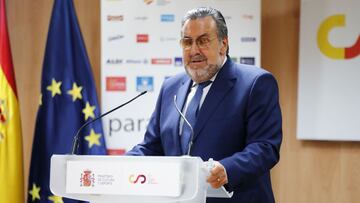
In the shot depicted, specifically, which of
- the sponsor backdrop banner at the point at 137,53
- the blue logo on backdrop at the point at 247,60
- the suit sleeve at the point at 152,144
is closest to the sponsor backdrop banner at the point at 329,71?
the blue logo on backdrop at the point at 247,60

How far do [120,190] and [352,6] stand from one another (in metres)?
2.41

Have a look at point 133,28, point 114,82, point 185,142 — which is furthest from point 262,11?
point 185,142

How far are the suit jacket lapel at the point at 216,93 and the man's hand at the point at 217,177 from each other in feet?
1.04

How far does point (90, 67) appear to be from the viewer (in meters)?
3.55

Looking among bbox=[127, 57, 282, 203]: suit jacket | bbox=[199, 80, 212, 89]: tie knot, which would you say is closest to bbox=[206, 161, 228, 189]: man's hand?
bbox=[127, 57, 282, 203]: suit jacket

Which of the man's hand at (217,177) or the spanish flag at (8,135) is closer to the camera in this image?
the man's hand at (217,177)

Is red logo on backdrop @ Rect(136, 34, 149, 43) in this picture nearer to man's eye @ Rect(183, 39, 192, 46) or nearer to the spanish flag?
the spanish flag

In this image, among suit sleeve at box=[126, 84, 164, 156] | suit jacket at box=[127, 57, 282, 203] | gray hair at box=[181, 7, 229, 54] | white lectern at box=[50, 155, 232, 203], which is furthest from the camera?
suit sleeve at box=[126, 84, 164, 156]

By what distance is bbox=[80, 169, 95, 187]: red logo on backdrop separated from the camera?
4.76ft

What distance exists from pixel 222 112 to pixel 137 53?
66.5 inches

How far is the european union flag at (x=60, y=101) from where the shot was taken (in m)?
3.50

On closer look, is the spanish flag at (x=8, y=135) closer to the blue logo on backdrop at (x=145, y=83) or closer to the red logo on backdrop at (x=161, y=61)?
the blue logo on backdrop at (x=145, y=83)

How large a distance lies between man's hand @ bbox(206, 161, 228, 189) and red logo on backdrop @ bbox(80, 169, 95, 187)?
326mm

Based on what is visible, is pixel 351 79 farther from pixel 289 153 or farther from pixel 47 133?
pixel 47 133
